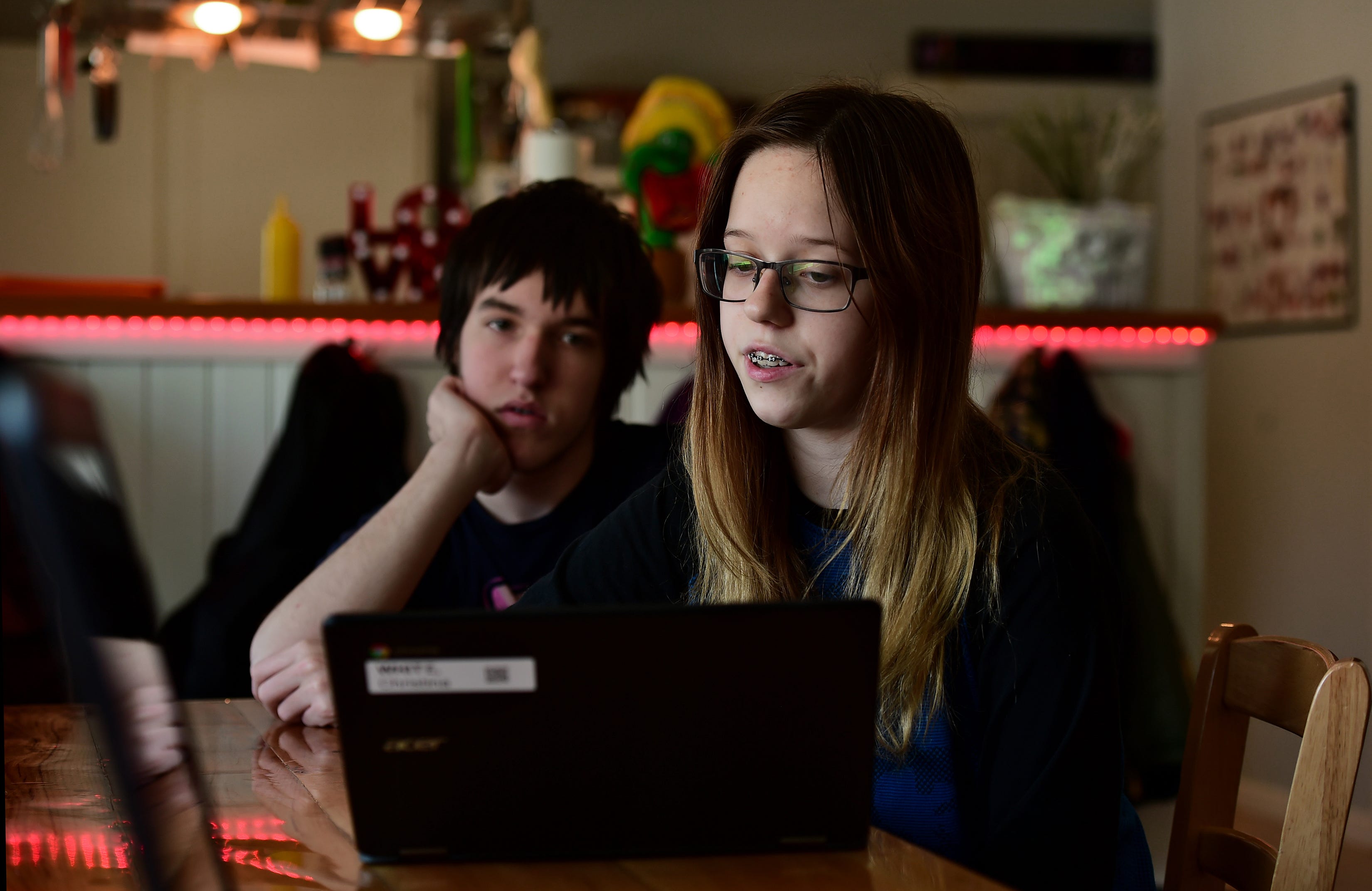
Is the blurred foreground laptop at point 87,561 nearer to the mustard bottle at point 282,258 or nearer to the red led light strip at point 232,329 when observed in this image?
the red led light strip at point 232,329

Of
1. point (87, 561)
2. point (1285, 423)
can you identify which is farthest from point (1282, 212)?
point (87, 561)

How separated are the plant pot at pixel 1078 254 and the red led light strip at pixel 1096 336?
83 millimetres

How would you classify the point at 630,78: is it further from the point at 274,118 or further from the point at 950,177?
the point at 950,177

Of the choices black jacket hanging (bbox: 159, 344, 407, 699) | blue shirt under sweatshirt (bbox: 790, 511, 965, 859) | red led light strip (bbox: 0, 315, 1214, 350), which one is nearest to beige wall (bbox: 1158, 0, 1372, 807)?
red led light strip (bbox: 0, 315, 1214, 350)

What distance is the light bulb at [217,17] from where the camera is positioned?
2.78 meters

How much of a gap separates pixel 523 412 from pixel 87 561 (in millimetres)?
Answer: 1165

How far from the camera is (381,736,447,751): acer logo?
2.22 feet

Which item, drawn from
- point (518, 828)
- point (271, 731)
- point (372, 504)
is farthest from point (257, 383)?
point (518, 828)

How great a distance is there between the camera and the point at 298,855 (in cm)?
73

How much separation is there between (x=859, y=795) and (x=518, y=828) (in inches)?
7.6

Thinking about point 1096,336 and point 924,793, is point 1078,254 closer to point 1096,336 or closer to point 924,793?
point 1096,336

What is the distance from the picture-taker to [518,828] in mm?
701

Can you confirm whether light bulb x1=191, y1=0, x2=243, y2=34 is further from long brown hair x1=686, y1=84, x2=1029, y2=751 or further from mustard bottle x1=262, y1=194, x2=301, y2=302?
long brown hair x1=686, y1=84, x2=1029, y2=751

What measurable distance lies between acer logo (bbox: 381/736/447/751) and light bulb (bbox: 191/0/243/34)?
253 centimetres
